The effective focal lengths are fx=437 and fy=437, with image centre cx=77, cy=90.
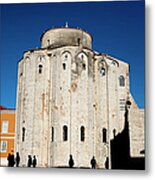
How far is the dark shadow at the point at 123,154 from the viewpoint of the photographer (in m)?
4.05

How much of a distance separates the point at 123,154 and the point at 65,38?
1.66 m

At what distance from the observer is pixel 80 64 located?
16.0ft

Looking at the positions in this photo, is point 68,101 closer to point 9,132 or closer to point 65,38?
point 9,132

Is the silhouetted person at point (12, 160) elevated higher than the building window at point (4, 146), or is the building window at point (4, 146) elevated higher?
the building window at point (4, 146)

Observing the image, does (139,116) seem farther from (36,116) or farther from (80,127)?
(36,116)

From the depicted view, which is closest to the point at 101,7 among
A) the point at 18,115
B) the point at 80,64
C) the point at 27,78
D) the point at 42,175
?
the point at 80,64

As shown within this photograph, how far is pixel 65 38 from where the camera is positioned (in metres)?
5.25

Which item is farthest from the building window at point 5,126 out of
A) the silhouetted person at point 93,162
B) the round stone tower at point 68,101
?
the silhouetted person at point 93,162

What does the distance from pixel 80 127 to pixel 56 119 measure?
279 mm

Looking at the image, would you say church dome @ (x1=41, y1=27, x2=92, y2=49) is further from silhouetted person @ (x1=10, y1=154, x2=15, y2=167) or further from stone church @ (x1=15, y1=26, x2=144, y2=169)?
silhouetted person @ (x1=10, y1=154, x2=15, y2=167)

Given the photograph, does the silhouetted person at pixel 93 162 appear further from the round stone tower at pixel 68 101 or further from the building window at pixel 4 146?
the building window at pixel 4 146

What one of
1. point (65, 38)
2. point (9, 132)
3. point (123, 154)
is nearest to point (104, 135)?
point (123, 154)

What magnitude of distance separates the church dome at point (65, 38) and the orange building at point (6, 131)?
34.4 inches

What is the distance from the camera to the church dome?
460 cm
